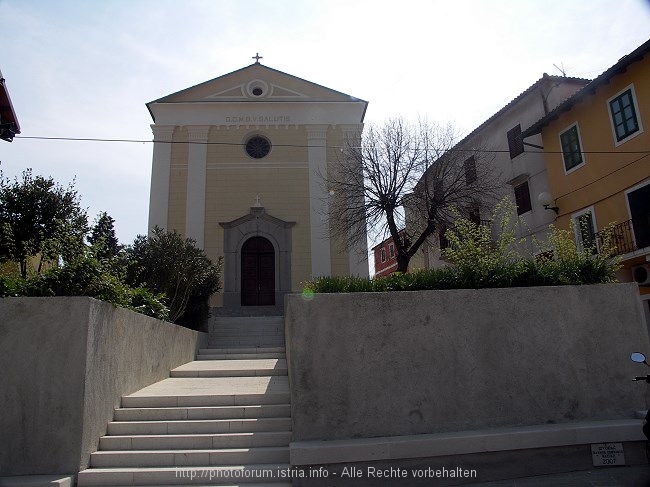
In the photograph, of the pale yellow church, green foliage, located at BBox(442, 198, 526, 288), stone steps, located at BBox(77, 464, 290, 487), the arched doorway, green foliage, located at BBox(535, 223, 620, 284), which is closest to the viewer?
stone steps, located at BBox(77, 464, 290, 487)

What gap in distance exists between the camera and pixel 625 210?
13133mm

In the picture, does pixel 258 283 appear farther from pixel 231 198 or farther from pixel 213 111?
pixel 213 111

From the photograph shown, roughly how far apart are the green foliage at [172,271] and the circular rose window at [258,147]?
7.28m

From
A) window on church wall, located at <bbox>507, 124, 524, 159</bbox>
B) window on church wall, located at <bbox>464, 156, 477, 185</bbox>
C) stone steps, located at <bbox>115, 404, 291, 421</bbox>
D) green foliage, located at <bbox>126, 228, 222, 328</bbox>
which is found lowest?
stone steps, located at <bbox>115, 404, 291, 421</bbox>

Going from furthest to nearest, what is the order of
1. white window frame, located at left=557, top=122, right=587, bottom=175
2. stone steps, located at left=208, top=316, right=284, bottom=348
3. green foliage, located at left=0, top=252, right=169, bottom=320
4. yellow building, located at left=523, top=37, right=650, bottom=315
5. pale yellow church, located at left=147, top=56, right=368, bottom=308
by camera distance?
1. pale yellow church, located at left=147, top=56, right=368, bottom=308
2. white window frame, located at left=557, top=122, right=587, bottom=175
3. yellow building, located at left=523, top=37, right=650, bottom=315
4. stone steps, located at left=208, top=316, right=284, bottom=348
5. green foliage, located at left=0, top=252, right=169, bottom=320

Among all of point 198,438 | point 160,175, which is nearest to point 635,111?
point 198,438

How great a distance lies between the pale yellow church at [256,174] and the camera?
18016mm

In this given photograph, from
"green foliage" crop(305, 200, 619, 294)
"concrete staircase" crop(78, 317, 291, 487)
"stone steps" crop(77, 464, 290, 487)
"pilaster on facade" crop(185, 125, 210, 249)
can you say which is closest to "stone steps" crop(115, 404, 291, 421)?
"concrete staircase" crop(78, 317, 291, 487)

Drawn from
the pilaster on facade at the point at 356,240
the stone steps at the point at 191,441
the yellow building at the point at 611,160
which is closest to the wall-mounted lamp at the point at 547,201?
the yellow building at the point at 611,160

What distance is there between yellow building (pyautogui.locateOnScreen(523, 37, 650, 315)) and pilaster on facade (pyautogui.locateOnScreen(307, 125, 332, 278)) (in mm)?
7660

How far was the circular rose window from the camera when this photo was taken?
19.1 m

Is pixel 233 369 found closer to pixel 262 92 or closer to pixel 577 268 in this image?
pixel 577 268

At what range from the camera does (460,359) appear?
17.5ft

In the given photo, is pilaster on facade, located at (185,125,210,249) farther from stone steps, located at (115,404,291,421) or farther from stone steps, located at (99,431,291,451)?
stone steps, located at (99,431,291,451)
